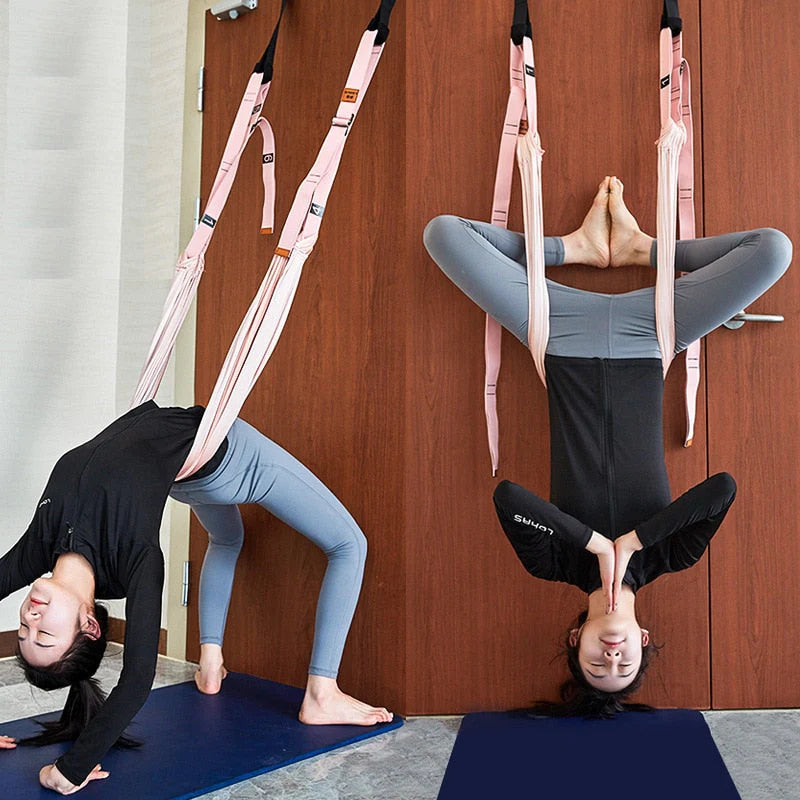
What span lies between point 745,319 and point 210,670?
5.67 ft

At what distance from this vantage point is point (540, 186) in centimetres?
224

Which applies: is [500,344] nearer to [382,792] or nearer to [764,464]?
[764,464]

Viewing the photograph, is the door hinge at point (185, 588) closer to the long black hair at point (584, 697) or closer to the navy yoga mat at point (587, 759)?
the navy yoga mat at point (587, 759)

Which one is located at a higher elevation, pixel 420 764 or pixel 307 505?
pixel 307 505

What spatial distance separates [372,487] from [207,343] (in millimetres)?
833

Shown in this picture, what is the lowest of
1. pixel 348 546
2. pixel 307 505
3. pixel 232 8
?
pixel 348 546

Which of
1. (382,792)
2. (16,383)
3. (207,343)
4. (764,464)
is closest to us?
(382,792)

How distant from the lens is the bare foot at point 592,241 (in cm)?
229

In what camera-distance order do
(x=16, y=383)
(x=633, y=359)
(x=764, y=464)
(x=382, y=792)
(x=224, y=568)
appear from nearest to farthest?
(x=382, y=792) < (x=633, y=359) < (x=764, y=464) < (x=224, y=568) < (x=16, y=383)

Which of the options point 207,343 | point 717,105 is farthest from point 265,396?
point 717,105

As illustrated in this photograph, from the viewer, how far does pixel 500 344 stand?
2342 mm

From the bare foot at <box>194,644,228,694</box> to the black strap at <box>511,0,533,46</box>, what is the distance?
6.01 feet

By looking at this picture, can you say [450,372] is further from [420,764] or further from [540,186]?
[420,764]

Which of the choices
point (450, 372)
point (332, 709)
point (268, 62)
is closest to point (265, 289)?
point (450, 372)
